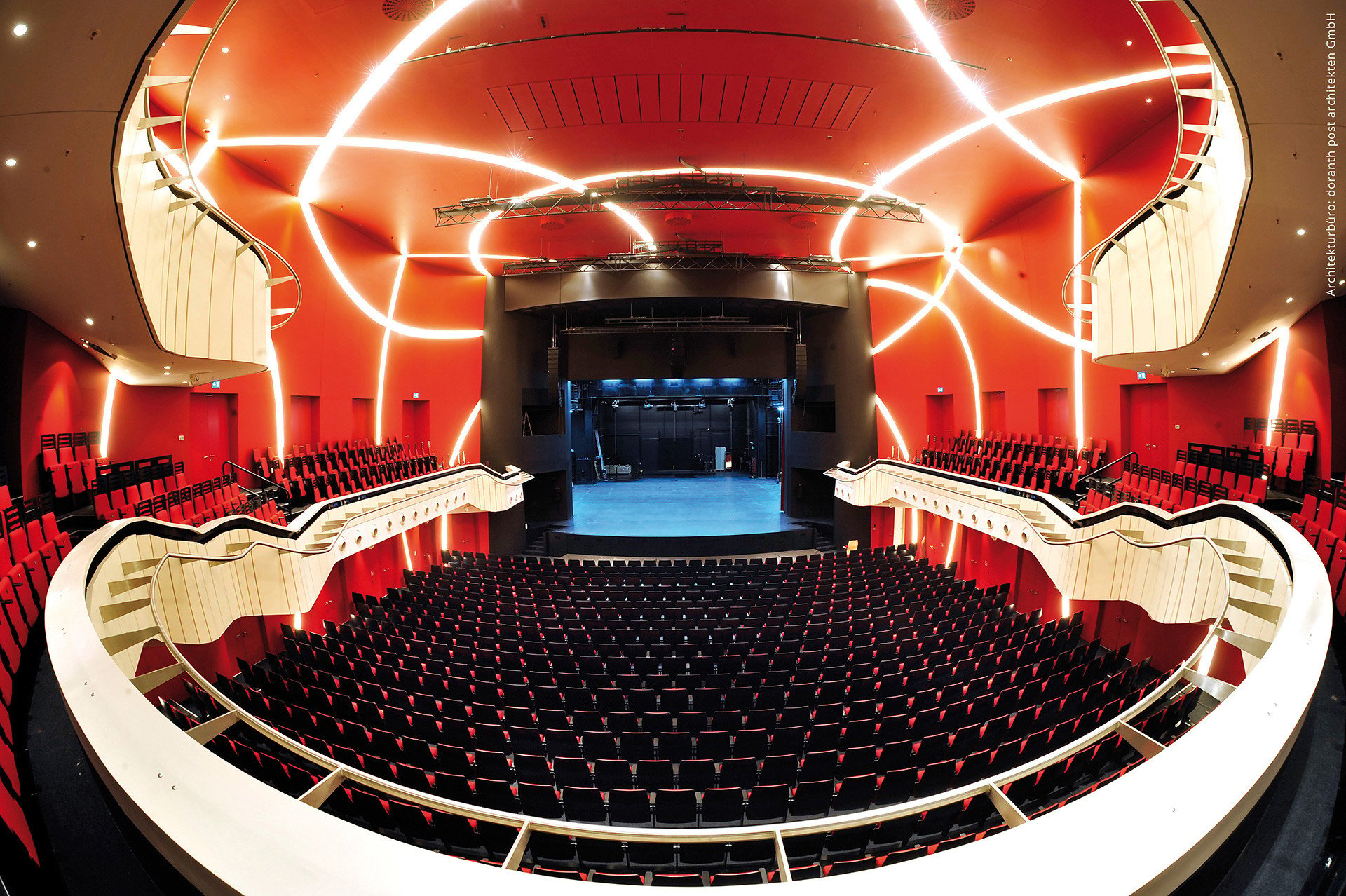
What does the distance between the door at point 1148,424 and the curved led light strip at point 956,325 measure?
4.23 metres

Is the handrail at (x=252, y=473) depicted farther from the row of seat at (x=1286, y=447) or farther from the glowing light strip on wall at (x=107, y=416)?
the row of seat at (x=1286, y=447)

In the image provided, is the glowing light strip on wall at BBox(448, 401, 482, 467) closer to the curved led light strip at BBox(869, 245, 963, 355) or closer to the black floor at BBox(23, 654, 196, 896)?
the curved led light strip at BBox(869, 245, 963, 355)

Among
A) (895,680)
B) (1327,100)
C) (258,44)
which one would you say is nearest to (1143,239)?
(1327,100)

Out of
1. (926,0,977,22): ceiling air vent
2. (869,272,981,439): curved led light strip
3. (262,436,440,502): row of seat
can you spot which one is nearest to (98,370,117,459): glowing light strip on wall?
(262,436,440,502): row of seat

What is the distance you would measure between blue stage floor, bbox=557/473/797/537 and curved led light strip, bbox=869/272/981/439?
7.21 metres

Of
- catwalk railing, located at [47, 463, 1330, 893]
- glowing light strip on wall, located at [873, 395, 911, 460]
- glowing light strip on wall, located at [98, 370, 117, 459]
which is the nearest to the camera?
catwalk railing, located at [47, 463, 1330, 893]

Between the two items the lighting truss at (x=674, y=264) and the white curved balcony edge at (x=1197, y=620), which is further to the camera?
the lighting truss at (x=674, y=264)

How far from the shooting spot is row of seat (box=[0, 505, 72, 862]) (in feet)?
7.50

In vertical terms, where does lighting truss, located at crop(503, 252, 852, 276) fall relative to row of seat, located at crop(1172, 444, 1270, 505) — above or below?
above

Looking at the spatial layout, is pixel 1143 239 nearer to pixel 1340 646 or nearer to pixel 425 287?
pixel 1340 646

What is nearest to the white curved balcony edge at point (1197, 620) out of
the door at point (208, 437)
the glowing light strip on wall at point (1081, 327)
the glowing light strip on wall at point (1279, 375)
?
the glowing light strip on wall at point (1081, 327)

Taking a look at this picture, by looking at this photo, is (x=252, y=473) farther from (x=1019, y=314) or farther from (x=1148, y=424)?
(x=1148, y=424)

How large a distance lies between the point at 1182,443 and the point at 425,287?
19189 mm

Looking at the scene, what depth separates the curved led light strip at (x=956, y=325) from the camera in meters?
16.0
